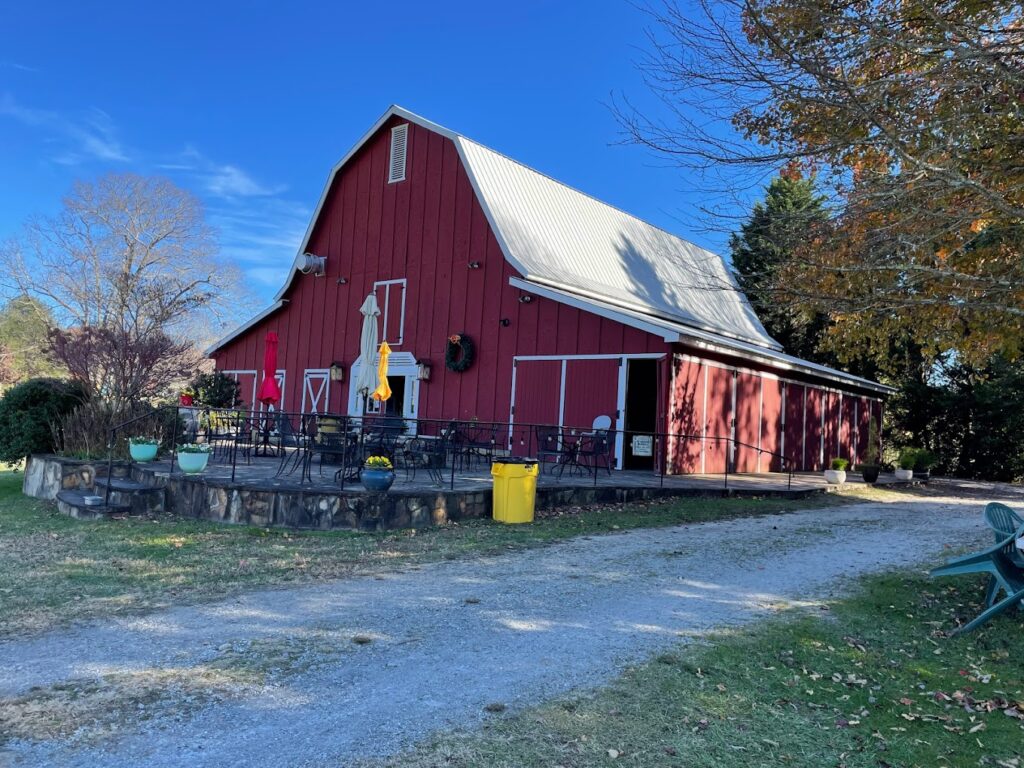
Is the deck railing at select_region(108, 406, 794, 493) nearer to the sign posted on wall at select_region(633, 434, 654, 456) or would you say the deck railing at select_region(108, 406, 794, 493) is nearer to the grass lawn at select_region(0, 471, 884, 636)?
the sign posted on wall at select_region(633, 434, 654, 456)

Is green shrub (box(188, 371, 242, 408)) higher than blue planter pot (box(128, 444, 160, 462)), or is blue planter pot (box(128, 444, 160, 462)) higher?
green shrub (box(188, 371, 242, 408))

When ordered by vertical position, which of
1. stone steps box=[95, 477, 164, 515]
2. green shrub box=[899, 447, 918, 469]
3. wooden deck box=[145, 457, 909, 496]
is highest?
green shrub box=[899, 447, 918, 469]

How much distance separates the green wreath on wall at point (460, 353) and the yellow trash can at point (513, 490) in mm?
7666

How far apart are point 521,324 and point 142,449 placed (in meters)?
8.02

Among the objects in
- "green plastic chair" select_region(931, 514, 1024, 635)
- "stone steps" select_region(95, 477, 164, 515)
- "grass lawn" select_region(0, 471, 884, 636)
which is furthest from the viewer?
"stone steps" select_region(95, 477, 164, 515)

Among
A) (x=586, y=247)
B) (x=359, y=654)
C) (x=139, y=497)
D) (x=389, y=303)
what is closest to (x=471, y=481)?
(x=139, y=497)

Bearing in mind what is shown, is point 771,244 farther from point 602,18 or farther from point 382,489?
point 382,489

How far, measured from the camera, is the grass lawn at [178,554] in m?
5.13

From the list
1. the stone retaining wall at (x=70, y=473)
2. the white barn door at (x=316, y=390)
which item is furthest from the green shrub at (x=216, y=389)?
the stone retaining wall at (x=70, y=473)

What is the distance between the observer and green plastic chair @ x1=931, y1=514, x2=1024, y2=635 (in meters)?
4.82

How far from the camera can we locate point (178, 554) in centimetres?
663

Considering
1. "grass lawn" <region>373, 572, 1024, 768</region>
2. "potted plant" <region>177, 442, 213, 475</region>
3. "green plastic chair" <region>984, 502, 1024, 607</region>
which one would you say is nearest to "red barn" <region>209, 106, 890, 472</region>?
"potted plant" <region>177, 442, 213, 475</region>

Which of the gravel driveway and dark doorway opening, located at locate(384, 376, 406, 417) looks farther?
dark doorway opening, located at locate(384, 376, 406, 417)

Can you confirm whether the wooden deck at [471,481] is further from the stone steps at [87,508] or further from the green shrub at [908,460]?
the green shrub at [908,460]
